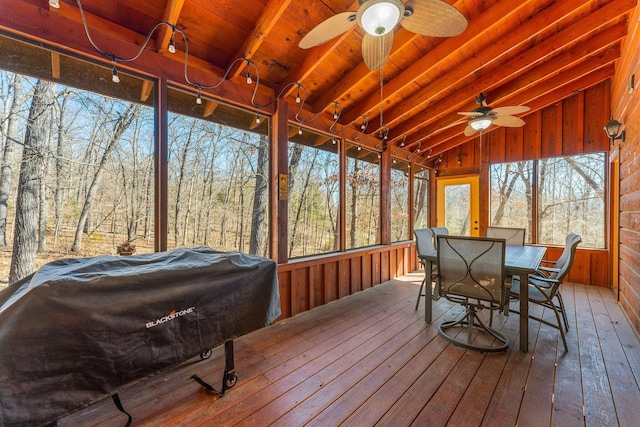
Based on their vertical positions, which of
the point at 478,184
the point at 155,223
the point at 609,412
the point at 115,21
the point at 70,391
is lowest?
the point at 609,412

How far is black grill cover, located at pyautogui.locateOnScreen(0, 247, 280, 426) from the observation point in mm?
978

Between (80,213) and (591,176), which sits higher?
(591,176)

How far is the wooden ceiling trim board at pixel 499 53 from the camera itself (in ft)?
8.68

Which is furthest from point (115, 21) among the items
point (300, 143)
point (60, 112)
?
point (300, 143)

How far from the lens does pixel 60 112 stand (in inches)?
72.6

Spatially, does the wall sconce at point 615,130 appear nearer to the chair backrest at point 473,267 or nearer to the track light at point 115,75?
the chair backrest at point 473,267

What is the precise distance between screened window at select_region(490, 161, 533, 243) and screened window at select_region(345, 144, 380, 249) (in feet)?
8.68

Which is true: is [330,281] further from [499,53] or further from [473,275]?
[499,53]

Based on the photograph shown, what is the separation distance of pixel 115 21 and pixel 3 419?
2.58 m

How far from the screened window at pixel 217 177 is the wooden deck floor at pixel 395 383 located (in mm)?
1053

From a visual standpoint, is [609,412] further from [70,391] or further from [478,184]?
[478,184]

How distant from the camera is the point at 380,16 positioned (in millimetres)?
1503

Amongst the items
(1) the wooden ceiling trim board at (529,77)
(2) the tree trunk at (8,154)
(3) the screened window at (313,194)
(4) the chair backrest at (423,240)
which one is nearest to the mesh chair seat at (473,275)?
(4) the chair backrest at (423,240)

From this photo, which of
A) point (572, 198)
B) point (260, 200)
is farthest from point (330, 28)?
point (572, 198)
